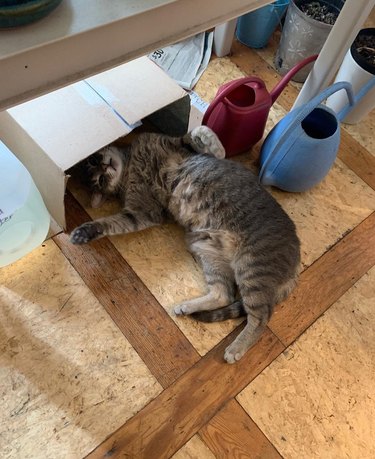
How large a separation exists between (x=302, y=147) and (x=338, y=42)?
1.02ft

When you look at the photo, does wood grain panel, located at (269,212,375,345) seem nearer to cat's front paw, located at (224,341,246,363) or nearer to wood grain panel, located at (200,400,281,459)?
cat's front paw, located at (224,341,246,363)

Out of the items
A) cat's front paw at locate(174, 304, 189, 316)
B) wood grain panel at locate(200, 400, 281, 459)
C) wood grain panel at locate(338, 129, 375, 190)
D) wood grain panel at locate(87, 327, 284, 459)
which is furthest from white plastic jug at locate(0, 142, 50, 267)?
wood grain panel at locate(338, 129, 375, 190)

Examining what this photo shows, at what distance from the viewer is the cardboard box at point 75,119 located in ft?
3.17

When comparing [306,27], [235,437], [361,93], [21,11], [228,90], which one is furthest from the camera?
[306,27]

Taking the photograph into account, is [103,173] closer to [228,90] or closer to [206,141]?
[206,141]

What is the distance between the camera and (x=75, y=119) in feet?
3.34

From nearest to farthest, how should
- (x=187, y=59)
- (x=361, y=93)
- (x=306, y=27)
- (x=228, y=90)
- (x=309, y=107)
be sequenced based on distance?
(x=309, y=107) < (x=228, y=90) < (x=361, y=93) < (x=306, y=27) < (x=187, y=59)

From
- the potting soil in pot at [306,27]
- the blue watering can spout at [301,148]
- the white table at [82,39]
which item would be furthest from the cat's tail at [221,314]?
the potting soil in pot at [306,27]

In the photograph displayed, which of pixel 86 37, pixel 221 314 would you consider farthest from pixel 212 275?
pixel 86 37

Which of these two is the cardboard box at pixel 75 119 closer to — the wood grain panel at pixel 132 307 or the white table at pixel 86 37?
the wood grain panel at pixel 132 307

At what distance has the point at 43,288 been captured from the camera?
1.07m

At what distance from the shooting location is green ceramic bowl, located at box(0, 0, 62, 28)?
1.57 feet

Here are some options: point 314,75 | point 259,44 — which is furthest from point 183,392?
point 259,44

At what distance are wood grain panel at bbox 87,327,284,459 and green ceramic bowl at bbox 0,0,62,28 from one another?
833mm
